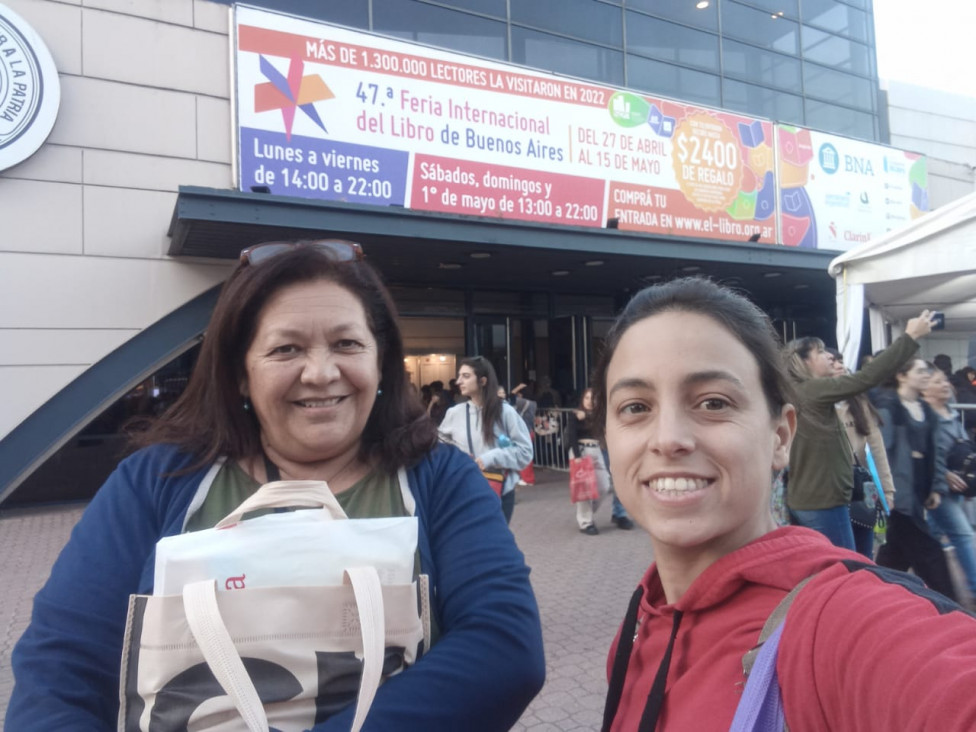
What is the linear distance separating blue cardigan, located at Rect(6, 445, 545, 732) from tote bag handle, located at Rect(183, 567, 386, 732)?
0.05 meters

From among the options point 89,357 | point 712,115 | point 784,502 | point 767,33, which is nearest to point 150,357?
point 89,357

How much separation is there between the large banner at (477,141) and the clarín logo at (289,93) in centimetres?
1

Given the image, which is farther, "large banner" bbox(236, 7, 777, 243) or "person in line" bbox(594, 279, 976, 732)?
"large banner" bbox(236, 7, 777, 243)

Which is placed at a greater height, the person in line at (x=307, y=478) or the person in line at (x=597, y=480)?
the person in line at (x=307, y=478)

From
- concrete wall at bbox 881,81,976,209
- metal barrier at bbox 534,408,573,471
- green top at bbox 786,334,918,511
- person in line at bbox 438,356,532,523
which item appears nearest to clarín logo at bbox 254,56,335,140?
person in line at bbox 438,356,532,523

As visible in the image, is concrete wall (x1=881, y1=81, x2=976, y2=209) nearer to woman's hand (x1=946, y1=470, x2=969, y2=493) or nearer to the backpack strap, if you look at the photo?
woman's hand (x1=946, y1=470, x2=969, y2=493)

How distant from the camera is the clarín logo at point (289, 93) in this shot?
336 inches

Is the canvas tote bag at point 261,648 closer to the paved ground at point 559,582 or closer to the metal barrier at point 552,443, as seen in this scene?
the paved ground at point 559,582

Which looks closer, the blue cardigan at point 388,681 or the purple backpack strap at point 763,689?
the purple backpack strap at point 763,689

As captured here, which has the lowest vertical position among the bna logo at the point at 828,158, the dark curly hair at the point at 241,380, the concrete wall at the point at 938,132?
the dark curly hair at the point at 241,380

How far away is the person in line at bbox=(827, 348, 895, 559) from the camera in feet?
15.4

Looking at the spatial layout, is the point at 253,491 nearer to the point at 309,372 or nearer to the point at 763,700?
the point at 309,372

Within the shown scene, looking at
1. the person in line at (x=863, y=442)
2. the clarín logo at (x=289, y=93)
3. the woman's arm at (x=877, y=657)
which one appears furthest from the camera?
the clarín logo at (x=289, y=93)

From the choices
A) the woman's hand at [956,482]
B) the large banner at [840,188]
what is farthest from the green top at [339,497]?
the large banner at [840,188]
